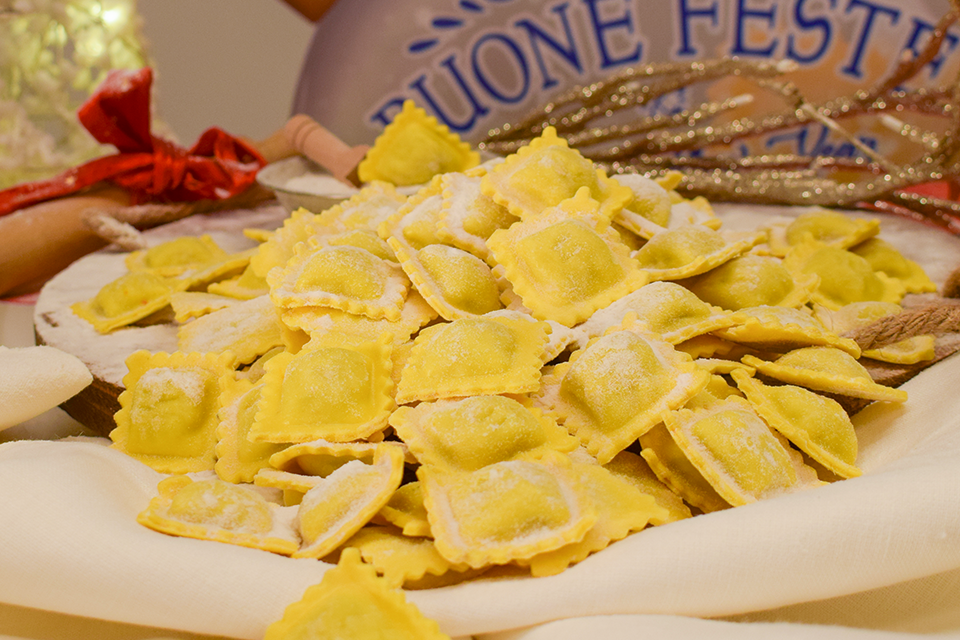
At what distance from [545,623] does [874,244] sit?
1.13m

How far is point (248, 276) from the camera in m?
1.40

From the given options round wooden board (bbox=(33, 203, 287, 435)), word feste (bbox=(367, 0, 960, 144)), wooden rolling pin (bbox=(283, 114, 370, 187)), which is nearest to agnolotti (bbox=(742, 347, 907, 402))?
round wooden board (bbox=(33, 203, 287, 435))

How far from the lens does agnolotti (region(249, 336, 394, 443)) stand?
35.5 inches

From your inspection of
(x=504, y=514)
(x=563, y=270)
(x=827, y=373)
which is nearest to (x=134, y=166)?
(x=563, y=270)

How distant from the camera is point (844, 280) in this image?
4.26ft

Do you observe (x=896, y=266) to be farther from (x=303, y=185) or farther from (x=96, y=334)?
(x=96, y=334)

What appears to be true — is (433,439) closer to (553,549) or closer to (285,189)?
(553,549)

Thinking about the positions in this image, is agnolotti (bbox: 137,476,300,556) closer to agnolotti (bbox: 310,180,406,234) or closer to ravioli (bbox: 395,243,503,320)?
ravioli (bbox: 395,243,503,320)

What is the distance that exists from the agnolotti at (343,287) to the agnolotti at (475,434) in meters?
0.24

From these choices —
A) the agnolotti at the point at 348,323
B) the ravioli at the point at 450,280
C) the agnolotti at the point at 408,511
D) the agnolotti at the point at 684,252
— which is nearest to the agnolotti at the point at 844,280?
the agnolotti at the point at 684,252

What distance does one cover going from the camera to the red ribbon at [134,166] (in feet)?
6.04

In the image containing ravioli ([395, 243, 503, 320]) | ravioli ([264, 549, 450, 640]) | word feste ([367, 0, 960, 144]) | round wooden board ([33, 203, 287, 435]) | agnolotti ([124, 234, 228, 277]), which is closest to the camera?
ravioli ([264, 549, 450, 640])

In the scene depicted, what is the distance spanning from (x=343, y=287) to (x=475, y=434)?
0.36 meters

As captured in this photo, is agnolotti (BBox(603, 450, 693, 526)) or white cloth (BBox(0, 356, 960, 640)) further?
agnolotti (BBox(603, 450, 693, 526))
